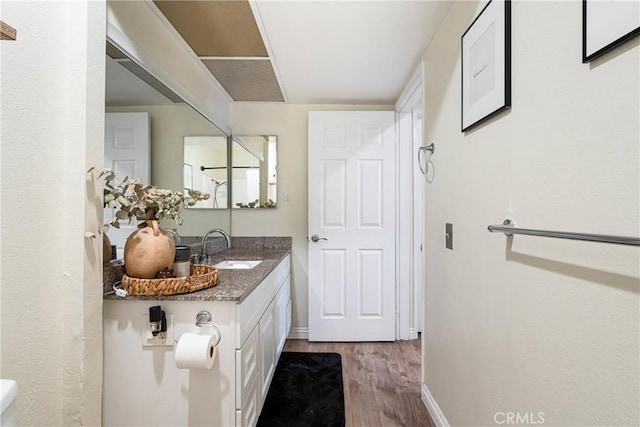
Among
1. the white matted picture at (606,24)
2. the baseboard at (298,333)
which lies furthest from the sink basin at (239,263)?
the white matted picture at (606,24)

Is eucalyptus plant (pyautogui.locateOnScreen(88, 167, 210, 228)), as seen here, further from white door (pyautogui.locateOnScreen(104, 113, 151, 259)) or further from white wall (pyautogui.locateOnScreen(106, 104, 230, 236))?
white wall (pyautogui.locateOnScreen(106, 104, 230, 236))

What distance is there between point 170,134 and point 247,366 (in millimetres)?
1385

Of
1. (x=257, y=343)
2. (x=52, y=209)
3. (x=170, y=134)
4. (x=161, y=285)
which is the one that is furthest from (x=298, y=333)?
(x=52, y=209)

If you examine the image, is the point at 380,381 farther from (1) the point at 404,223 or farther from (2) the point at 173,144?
(2) the point at 173,144

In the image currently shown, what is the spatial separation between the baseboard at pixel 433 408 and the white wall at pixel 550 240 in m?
0.21

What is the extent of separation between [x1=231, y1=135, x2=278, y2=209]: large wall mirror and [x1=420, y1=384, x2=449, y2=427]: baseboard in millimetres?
1954

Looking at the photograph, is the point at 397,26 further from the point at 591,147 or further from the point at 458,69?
the point at 591,147

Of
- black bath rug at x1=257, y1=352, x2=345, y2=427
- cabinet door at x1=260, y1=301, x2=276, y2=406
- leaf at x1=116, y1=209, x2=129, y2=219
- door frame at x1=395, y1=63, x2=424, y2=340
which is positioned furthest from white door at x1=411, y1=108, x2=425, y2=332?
leaf at x1=116, y1=209, x2=129, y2=219

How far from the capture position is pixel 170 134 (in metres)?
1.82

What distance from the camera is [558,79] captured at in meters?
0.83

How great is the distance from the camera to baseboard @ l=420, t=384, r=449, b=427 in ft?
5.40

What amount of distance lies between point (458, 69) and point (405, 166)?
1434 millimetres

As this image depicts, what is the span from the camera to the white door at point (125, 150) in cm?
132

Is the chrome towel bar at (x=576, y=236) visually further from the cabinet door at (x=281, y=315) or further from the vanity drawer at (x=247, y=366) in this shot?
the cabinet door at (x=281, y=315)
